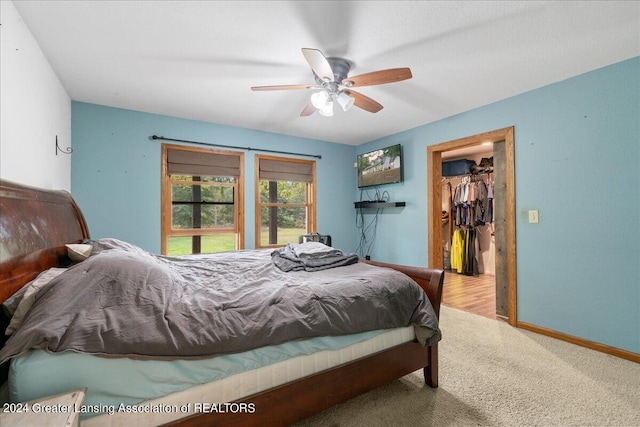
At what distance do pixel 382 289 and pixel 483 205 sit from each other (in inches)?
173

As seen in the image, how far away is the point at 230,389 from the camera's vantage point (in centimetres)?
117

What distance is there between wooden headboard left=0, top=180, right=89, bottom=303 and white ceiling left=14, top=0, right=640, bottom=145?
1.19 meters

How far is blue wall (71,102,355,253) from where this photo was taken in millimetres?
3033

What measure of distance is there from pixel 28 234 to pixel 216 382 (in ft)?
3.79

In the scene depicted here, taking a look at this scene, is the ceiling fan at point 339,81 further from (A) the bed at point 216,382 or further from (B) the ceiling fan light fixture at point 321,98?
(A) the bed at point 216,382

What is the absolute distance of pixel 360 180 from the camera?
193 inches

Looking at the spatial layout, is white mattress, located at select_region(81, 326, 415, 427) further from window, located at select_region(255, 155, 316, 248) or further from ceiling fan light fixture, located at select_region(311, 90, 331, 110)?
window, located at select_region(255, 155, 316, 248)

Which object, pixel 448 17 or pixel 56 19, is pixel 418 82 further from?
pixel 56 19

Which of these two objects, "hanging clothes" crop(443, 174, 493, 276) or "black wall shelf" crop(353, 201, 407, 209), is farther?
"hanging clothes" crop(443, 174, 493, 276)

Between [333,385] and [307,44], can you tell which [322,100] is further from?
[333,385]

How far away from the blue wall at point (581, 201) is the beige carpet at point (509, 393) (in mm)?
373

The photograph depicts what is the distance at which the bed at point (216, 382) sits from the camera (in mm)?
1095

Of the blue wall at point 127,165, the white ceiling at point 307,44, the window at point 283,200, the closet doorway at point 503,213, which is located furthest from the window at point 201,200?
the closet doorway at point 503,213

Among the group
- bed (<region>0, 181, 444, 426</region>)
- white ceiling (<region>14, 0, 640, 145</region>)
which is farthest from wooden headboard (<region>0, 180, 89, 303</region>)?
white ceiling (<region>14, 0, 640, 145</region>)
